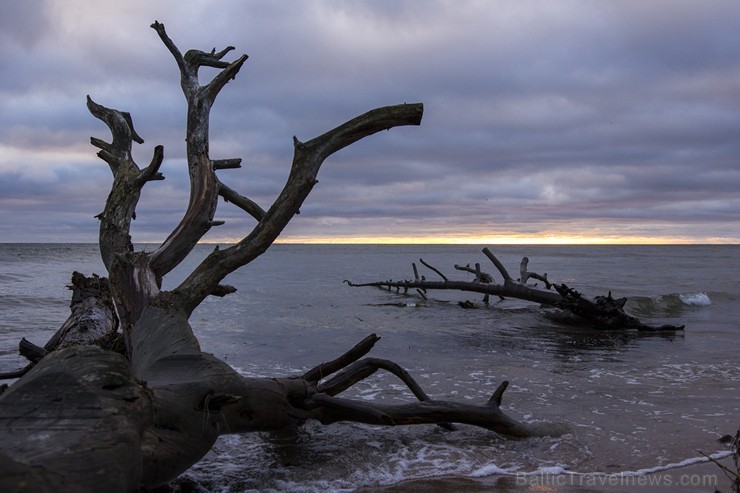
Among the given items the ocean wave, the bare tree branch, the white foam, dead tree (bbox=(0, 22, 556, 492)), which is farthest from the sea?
the bare tree branch

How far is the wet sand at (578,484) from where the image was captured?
3566mm

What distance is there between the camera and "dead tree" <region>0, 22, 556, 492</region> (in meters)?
2.42

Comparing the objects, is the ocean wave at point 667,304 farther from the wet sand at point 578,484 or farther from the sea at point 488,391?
the wet sand at point 578,484

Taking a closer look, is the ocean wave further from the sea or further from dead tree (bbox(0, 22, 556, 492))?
dead tree (bbox(0, 22, 556, 492))

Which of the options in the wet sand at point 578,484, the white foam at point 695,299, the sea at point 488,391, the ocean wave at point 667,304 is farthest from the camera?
the white foam at point 695,299

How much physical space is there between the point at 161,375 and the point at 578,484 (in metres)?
2.70

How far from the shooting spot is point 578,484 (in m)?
3.67

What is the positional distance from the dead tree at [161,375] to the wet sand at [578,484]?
19.5 inches

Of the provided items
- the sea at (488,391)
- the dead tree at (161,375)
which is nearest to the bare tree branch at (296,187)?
the dead tree at (161,375)

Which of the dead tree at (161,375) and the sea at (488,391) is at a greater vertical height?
the dead tree at (161,375)

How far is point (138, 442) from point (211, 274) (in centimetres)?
308

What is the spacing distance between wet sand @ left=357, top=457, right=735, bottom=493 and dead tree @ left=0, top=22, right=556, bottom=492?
0.49 meters

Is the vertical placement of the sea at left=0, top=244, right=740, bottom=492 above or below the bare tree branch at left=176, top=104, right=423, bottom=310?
below

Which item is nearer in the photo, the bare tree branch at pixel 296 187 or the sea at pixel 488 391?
the sea at pixel 488 391
